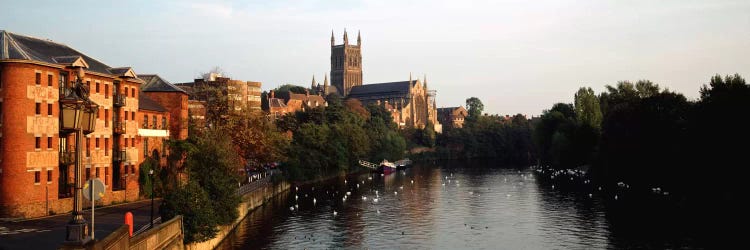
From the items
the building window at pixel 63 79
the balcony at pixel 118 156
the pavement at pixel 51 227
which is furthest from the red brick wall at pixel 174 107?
the building window at pixel 63 79

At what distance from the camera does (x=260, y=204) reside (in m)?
75.6

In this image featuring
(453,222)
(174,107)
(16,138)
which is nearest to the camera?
(16,138)

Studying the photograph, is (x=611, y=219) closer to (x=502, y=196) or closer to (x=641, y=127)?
(x=502, y=196)

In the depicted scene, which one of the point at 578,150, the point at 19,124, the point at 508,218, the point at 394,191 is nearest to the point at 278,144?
the point at 394,191

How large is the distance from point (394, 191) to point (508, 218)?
3308cm

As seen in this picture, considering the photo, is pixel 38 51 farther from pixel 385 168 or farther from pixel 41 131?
pixel 385 168

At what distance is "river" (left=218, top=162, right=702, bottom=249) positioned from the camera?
5206 cm

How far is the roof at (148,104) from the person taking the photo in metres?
65.9

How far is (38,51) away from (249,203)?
87.5ft

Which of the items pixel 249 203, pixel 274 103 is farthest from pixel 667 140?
pixel 274 103

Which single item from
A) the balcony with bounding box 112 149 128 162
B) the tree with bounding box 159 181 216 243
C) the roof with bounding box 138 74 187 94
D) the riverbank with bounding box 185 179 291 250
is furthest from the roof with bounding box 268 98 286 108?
the tree with bounding box 159 181 216 243

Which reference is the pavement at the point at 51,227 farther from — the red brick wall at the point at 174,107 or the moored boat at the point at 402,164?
the moored boat at the point at 402,164

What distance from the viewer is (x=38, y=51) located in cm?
5141

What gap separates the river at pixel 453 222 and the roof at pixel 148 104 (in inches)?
615
